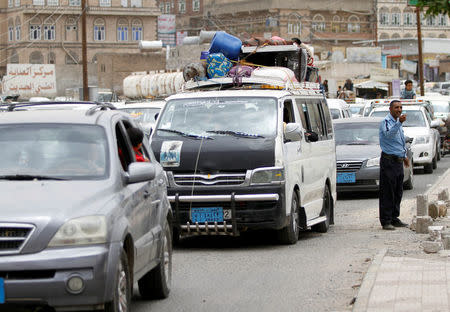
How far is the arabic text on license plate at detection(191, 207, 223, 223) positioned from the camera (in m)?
12.6

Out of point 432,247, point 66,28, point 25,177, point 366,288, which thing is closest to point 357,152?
point 432,247

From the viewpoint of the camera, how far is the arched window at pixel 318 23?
13950 centimetres

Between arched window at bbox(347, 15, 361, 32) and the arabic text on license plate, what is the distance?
131955 mm

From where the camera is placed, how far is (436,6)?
6.60 meters

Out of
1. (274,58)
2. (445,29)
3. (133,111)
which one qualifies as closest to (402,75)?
(445,29)

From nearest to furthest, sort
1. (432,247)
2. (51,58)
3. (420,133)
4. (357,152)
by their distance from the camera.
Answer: (432,247)
(357,152)
(420,133)
(51,58)

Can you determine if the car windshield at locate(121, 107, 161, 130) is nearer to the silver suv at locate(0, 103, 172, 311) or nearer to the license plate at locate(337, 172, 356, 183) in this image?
the license plate at locate(337, 172, 356, 183)

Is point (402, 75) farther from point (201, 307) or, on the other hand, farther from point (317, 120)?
point (201, 307)

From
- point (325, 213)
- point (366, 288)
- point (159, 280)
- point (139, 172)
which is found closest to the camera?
point (139, 172)

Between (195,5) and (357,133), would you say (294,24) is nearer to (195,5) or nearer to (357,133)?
(195,5)

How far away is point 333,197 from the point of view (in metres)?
15.9

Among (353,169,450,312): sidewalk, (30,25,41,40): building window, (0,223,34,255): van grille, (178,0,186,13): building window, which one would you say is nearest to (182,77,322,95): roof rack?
(353,169,450,312): sidewalk

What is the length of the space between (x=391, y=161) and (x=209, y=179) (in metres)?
3.39

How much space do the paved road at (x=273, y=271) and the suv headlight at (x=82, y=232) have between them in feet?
6.35
